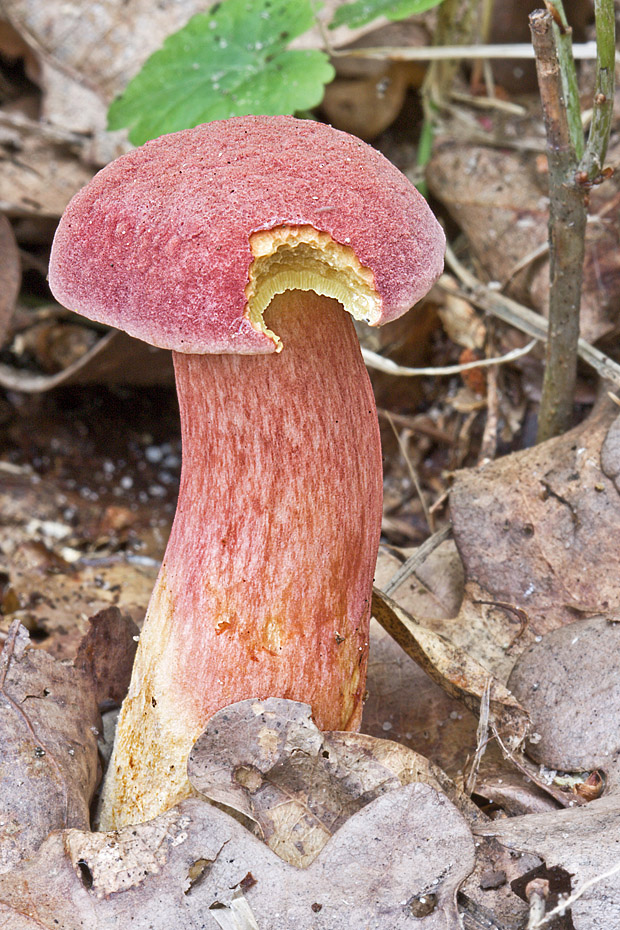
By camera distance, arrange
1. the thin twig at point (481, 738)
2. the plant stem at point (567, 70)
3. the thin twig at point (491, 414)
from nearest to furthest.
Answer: the thin twig at point (481, 738) → the plant stem at point (567, 70) → the thin twig at point (491, 414)

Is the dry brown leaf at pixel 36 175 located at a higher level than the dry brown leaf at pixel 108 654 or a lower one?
higher

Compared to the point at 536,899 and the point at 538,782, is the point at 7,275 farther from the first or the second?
the point at 536,899

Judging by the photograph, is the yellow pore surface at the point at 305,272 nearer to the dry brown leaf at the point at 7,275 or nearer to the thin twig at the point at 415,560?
the thin twig at the point at 415,560

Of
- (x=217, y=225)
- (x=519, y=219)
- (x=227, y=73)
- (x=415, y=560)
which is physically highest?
(x=227, y=73)

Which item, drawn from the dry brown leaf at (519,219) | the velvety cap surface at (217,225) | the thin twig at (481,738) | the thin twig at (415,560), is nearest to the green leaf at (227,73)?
the dry brown leaf at (519,219)

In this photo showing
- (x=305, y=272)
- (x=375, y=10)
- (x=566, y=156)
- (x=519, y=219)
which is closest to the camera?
(x=305, y=272)

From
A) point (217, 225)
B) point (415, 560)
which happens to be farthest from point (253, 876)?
point (217, 225)

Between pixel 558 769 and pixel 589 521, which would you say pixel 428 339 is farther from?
pixel 558 769
